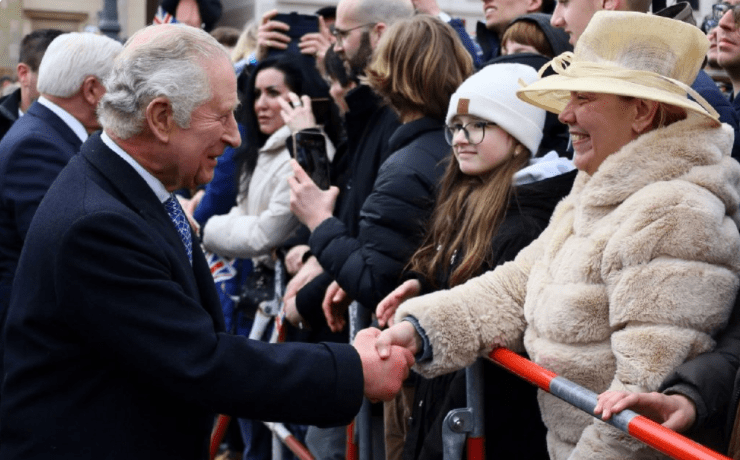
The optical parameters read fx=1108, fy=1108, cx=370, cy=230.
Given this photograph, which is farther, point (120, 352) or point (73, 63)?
point (73, 63)

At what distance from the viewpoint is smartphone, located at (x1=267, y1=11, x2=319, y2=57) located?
676cm

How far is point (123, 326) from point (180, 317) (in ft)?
0.48

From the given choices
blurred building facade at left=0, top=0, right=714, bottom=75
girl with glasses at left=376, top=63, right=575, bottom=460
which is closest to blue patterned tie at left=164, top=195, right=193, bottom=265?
girl with glasses at left=376, top=63, right=575, bottom=460

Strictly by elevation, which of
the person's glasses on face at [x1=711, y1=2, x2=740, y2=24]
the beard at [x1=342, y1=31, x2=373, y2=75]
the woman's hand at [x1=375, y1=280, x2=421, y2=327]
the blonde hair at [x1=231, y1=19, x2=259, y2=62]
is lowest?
the blonde hair at [x1=231, y1=19, x2=259, y2=62]

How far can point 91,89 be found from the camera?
527 cm

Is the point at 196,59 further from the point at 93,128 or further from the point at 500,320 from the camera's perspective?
the point at 93,128

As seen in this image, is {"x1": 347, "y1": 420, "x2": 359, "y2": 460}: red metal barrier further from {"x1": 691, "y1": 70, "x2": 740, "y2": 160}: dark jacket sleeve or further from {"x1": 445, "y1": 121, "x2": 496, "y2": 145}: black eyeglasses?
{"x1": 691, "y1": 70, "x2": 740, "y2": 160}: dark jacket sleeve

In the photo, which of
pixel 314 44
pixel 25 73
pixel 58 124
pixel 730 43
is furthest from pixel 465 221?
pixel 25 73

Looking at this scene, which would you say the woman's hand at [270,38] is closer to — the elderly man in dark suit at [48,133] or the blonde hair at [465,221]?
the elderly man in dark suit at [48,133]

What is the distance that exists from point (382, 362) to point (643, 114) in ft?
3.31

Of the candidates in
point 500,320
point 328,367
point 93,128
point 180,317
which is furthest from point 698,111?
point 93,128

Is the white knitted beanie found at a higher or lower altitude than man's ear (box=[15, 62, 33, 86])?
higher

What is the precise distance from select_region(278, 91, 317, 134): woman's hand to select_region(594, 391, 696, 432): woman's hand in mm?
3022

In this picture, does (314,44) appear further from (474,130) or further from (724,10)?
(474,130)
